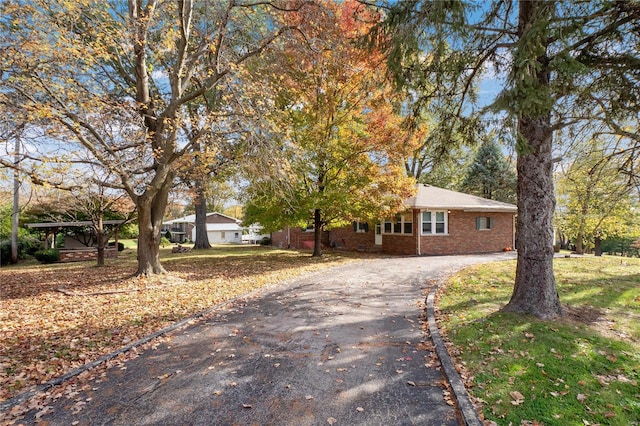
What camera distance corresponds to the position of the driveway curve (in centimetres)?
328

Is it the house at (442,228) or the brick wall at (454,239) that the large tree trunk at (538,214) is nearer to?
the house at (442,228)

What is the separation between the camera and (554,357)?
4.29m

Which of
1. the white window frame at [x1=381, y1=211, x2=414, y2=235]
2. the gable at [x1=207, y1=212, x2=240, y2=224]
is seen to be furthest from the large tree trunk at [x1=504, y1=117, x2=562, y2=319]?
the gable at [x1=207, y1=212, x2=240, y2=224]

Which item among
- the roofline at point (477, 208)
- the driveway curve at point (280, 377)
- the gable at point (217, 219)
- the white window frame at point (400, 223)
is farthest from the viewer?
the gable at point (217, 219)

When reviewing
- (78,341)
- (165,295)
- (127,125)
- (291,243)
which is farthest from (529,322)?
(291,243)

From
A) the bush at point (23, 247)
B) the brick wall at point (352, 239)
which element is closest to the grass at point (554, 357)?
the brick wall at point (352, 239)

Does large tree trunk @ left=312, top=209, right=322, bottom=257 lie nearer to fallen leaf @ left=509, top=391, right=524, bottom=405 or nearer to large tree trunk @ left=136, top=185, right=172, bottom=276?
large tree trunk @ left=136, top=185, right=172, bottom=276

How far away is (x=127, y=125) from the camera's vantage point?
973 centimetres

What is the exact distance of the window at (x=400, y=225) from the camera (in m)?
18.6

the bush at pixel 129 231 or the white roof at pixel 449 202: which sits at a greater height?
the white roof at pixel 449 202

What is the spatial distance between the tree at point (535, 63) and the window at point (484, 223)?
46.1 ft

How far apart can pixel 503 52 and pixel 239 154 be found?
7197mm

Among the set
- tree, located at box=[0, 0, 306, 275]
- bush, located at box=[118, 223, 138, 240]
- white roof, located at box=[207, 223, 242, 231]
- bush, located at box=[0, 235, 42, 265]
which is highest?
tree, located at box=[0, 0, 306, 275]

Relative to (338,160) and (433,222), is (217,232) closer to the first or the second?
(433,222)
